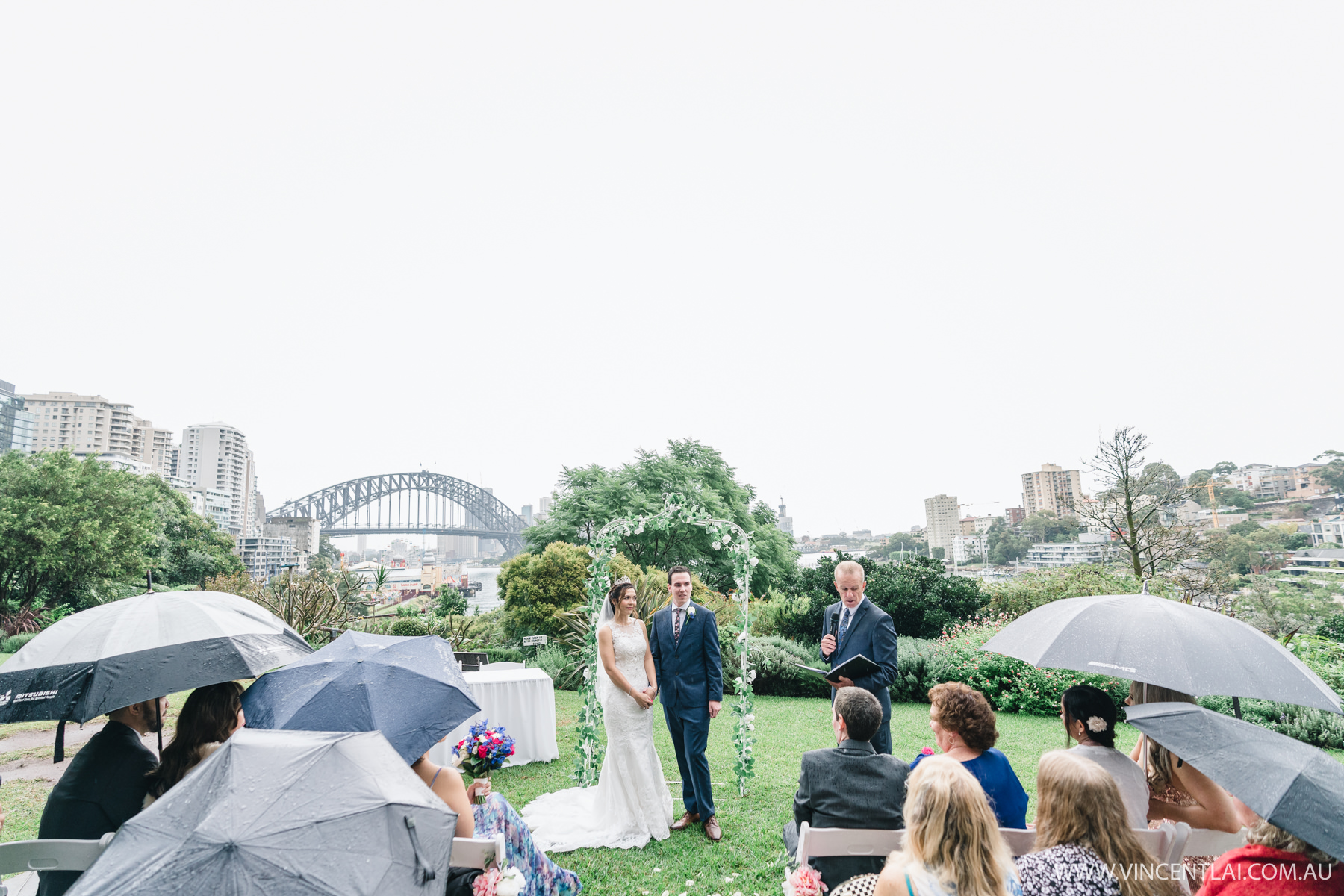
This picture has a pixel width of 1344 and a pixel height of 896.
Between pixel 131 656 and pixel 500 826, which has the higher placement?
pixel 131 656

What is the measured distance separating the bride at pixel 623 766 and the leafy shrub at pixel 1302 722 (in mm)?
6266

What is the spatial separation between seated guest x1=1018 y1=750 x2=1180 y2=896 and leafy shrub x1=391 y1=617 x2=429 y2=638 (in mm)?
11754

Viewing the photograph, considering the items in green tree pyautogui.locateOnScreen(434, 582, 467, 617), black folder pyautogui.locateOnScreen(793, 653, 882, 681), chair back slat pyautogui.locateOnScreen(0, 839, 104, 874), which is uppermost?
black folder pyautogui.locateOnScreen(793, 653, 882, 681)

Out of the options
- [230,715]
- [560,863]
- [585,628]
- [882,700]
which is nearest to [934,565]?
[585,628]

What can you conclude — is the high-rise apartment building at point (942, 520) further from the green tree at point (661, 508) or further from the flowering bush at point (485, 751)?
the flowering bush at point (485, 751)

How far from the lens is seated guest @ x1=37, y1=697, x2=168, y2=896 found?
2301mm

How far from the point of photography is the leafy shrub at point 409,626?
12.4 m

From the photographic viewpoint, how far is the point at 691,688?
4.71m

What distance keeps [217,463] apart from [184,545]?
108 meters

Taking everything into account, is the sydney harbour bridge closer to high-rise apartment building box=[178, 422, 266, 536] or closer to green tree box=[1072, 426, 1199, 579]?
high-rise apartment building box=[178, 422, 266, 536]

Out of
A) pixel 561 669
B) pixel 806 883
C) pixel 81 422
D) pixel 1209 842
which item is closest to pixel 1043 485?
pixel 561 669

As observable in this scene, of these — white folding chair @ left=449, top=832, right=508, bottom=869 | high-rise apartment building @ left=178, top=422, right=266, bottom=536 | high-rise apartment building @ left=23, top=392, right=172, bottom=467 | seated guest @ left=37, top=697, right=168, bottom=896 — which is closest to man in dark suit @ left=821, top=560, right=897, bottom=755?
white folding chair @ left=449, top=832, right=508, bottom=869

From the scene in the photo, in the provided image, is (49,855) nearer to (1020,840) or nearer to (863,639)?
(1020,840)

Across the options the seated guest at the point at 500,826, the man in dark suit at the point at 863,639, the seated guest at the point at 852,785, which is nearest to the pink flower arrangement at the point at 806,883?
the seated guest at the point at 852,785
